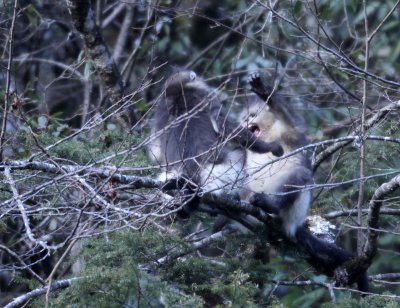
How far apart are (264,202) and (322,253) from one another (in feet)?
1.80

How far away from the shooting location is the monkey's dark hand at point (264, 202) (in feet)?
21.5

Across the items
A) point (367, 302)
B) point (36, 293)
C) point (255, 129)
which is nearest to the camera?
point (36, 293)

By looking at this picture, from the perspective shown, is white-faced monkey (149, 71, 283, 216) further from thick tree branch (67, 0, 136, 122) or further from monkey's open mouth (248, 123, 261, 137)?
thick tree branch (67, 0, 136, 122)

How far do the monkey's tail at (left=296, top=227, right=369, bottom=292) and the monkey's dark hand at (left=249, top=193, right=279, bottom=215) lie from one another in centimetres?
23

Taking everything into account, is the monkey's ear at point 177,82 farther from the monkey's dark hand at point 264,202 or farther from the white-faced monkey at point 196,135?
the monkey's dark hand at point 264,202

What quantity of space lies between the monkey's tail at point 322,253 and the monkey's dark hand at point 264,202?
0.77ft

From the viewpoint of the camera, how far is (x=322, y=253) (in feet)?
21.7

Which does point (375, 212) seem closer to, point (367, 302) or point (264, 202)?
point (367, 302)

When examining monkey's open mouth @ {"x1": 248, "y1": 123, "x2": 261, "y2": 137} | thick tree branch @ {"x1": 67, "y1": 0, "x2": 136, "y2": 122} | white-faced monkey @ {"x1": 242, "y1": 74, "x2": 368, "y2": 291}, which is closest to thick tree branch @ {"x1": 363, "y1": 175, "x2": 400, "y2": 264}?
white-faced monkey @ {"x1": 242, "y1": 74, "x2": 368, "y2": 291}

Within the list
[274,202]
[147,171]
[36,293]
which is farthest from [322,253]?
[36,293]

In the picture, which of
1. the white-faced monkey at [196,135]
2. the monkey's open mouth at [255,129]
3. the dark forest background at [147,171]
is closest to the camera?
the dark forest background at [147,171]

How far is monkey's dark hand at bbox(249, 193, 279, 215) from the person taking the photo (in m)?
6.54

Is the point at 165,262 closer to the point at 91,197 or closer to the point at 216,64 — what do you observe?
the point at 91,197

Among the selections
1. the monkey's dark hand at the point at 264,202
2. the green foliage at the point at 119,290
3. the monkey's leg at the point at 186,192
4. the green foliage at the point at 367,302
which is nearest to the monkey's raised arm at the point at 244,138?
the monkey's dark hand at the point at 264,202
